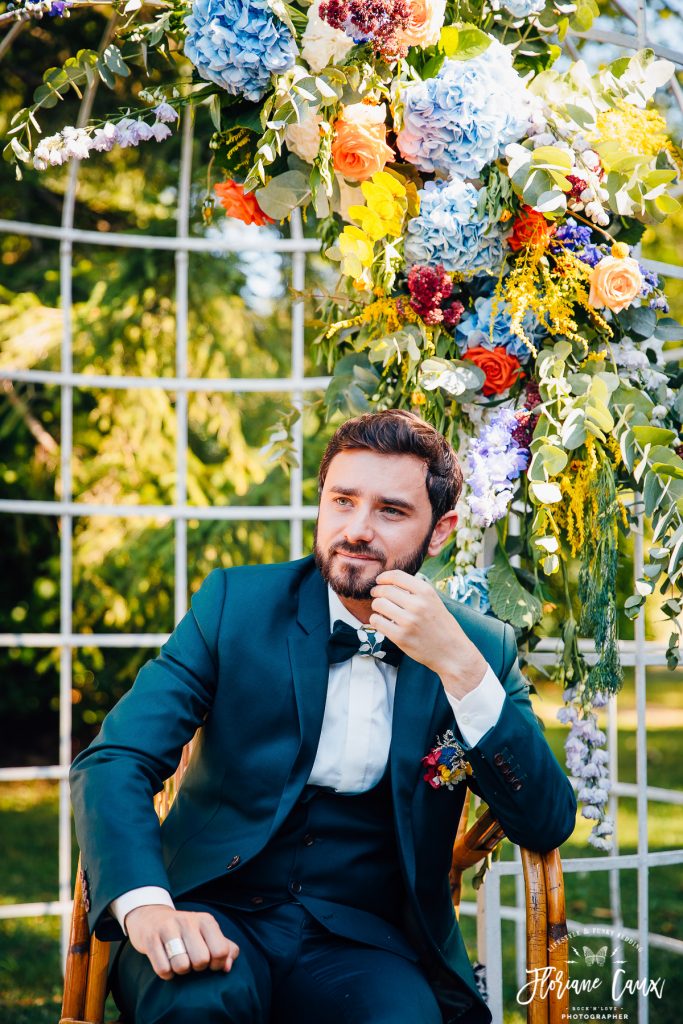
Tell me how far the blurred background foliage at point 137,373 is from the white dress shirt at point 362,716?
4352 millimetres

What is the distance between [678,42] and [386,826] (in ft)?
14.8

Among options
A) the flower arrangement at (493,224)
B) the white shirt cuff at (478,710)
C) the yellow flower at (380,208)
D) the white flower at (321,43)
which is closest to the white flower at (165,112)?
the flower arrangement at (493,224)

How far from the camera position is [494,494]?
2.33 m

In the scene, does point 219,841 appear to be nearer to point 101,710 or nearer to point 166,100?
point 166,100

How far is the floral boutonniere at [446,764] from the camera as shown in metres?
1.99

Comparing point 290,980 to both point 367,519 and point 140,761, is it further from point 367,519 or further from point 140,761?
point 367,519

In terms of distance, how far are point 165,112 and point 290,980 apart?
73.5 inches

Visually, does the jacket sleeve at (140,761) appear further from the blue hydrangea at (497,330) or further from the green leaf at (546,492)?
the blue hydrangea at (497,330)

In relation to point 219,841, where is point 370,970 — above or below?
below

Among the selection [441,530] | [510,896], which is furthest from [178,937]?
[510,896]

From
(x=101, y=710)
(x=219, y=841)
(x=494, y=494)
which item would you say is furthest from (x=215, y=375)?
(x=219, y=841)

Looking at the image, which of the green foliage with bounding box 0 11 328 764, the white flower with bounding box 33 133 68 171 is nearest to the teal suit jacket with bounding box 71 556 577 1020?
the white flower with bounding box 33 133 68 171

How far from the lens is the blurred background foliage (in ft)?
21.1

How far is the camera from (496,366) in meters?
2.49
